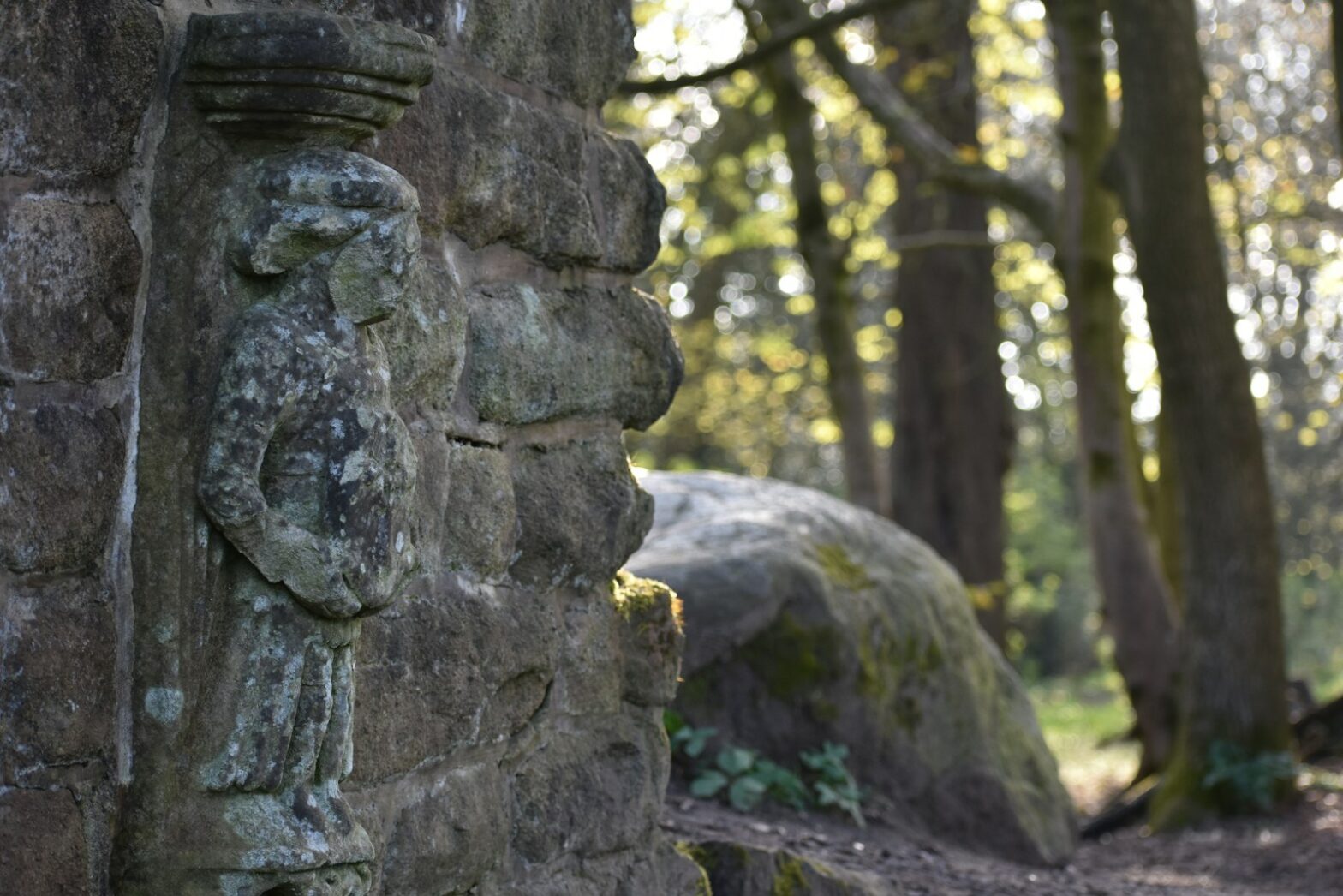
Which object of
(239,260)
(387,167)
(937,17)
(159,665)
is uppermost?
(937,17)

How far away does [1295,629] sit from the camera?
17.7 metres

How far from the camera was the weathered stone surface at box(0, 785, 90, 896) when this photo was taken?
195 cm

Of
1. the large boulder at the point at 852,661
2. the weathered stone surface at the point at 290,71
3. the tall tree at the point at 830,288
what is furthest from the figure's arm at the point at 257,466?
the tall tree at the point at 830,288

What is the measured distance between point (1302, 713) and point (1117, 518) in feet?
5.24

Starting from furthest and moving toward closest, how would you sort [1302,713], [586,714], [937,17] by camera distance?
[937,17], [1302,713], [586,714]

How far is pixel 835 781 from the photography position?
5.29 metres

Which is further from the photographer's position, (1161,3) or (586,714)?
(1161,3)

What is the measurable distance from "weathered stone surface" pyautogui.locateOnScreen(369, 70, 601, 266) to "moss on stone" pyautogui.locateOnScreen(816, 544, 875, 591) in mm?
2696

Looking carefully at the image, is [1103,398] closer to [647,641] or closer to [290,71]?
[647,641]

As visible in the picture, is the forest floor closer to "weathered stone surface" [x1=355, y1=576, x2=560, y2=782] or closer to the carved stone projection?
"weathered stone surface" [x1=355, y1=576, x2=560, y2=782]

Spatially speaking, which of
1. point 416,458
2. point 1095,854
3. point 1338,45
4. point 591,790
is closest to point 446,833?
point 591,790

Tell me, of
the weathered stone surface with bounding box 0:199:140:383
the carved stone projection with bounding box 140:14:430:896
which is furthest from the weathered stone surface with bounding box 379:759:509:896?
the weathered stone surface with bounding box 0:199:140:383

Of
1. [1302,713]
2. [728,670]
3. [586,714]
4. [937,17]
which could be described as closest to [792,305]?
[937,17]

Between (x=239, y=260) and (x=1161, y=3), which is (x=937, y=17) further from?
(x=239, y=260)
